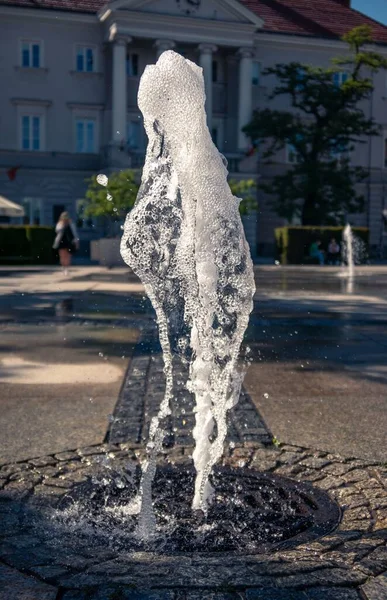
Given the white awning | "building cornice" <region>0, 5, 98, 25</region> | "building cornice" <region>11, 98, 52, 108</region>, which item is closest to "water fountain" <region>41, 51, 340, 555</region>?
the white awning

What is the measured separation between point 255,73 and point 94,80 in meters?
8.55

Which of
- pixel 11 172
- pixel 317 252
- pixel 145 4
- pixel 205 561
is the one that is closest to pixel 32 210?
pixel 11 172

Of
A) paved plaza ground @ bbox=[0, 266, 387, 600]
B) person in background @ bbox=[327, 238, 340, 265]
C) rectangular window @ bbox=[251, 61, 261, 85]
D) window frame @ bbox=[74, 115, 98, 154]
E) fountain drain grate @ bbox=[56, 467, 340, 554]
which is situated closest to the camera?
paved plaza ground @ bbox=[0, 266, 387, 600]

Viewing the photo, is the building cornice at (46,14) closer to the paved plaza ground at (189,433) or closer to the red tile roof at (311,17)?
the red tile roof at (311,17)

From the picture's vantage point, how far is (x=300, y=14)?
45438 mm

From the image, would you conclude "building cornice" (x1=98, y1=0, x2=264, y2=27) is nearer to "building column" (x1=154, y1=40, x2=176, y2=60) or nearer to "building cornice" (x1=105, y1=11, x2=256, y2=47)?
"building cornice" (x1=105, y1=11, x2=256, y2=47)

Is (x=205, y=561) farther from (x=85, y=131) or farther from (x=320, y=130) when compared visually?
(x=85, y=131)

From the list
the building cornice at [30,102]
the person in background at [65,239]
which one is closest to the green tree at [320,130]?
the building cornice at [30,102]

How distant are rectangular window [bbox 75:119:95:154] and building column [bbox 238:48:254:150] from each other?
7523mm

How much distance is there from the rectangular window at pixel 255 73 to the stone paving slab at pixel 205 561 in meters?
41.1

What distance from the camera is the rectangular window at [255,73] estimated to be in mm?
42844

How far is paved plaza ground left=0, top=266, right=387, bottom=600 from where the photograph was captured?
270 centimetres

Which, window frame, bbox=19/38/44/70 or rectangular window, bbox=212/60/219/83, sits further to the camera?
rectangular window, bbox=212/60/219/83

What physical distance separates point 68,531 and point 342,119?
35.5 metres
